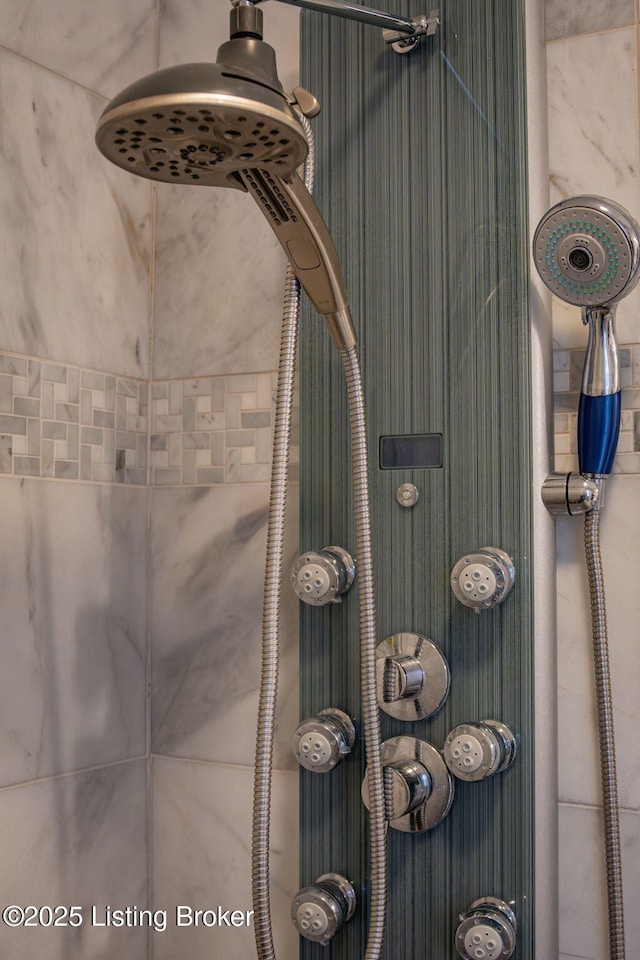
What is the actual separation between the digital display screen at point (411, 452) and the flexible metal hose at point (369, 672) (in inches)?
3.8

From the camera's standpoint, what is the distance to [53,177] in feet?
3.52

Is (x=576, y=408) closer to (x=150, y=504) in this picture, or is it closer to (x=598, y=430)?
(x=598, y=430)

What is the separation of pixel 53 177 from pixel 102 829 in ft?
2.43

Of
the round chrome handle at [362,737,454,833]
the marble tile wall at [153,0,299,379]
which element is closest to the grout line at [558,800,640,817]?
the round chrome handle at [362,737,454,833]

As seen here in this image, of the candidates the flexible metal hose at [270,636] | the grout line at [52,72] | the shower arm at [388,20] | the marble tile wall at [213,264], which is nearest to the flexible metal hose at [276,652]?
the flexible metal hose at [270,636]

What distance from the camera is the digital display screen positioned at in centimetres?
95

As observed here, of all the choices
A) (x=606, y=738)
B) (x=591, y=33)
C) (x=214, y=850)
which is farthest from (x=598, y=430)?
(x=214, y=850)

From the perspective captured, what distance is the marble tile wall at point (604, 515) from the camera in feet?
3.06

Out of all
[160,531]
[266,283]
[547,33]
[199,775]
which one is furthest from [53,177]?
[199,775]

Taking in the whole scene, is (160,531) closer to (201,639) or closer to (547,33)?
(201,639)

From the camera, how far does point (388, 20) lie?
93 cm

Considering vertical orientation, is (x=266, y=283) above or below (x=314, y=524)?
above

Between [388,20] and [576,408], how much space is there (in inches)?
16.5

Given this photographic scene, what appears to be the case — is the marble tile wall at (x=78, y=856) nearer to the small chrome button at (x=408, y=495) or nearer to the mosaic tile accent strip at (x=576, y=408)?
the small chrome button at (x=408, y=495)
